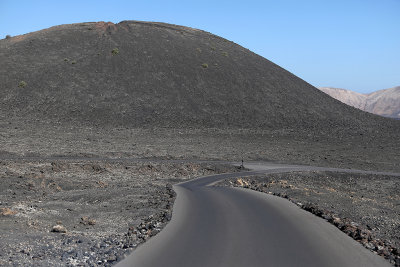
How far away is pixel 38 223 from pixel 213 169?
30.0m

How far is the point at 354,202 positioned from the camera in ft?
79.8

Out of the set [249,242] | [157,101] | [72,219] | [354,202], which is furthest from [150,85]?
[249,242]

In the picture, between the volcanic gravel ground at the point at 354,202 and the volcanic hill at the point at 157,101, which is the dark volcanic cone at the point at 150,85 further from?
the volcanic gravel ground at the point at 354,202

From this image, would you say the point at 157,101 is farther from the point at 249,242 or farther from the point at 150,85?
the point at 249,242

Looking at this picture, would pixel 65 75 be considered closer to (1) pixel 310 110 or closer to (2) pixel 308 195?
(1) pixel 310 110

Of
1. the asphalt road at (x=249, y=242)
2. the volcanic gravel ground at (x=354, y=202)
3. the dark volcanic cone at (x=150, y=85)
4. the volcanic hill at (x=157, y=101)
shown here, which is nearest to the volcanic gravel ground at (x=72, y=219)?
the asphalt road at (x=249, y=242)

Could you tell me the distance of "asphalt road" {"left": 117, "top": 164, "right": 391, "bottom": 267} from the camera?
10312mm

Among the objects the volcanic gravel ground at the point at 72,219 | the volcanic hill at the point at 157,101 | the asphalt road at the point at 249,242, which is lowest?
the volcanic gravel ground at the point at 72,219

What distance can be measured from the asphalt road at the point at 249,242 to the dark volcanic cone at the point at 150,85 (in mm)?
60438

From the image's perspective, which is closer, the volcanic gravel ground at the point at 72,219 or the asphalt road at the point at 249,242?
the asphalt road at the point at 249,242

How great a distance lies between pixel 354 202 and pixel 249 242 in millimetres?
14363

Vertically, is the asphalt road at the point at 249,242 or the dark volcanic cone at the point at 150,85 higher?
the dark volcanic cone at the point at 150,85

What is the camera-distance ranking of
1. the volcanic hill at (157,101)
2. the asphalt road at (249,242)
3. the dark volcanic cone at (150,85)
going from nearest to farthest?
the asphalt road at (249,242)
the volcanic hill at (157,101)
the dark volcanic cone at (150,85)

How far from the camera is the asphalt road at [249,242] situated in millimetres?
10312
